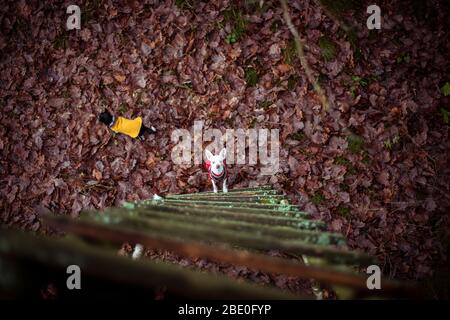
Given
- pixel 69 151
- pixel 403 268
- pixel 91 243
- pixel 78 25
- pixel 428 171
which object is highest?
pixel 78 25

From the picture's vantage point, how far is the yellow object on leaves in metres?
3.98

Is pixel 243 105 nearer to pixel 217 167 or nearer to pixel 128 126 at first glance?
pixel 217 167

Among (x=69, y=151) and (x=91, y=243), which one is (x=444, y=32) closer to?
(x=91, y=243)

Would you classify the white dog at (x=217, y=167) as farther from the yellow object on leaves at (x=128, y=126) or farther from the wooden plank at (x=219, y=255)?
the wooden plank at (x=219, y=255)

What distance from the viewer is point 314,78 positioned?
4094 mm

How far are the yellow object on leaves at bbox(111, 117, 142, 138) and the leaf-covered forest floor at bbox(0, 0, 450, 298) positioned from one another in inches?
10.1

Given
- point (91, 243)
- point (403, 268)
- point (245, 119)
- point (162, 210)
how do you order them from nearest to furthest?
point (91, 243) → point (162, 210) → point (403, 268) → point (245, 119)

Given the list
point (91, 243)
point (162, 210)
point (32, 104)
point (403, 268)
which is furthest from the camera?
point (32, 104)

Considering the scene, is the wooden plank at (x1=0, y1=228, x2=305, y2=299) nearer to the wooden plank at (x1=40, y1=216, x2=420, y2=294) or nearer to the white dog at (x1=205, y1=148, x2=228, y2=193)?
the wooden plank at (x1=40, y1=216, x2=420, y2=294)

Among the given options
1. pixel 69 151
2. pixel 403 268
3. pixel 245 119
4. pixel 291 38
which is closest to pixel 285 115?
pixel 245 119

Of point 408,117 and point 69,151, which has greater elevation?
point 408,117

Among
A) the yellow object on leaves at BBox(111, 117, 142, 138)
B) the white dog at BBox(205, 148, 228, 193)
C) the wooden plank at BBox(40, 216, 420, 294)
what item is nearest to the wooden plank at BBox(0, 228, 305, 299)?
the wooden plank at BBox(40, 216, 420, 294)

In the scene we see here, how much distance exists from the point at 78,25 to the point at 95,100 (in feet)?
4.26

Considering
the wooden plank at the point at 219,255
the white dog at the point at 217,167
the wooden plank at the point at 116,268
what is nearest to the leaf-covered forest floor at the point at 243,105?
the white dog at the point at 217,167
